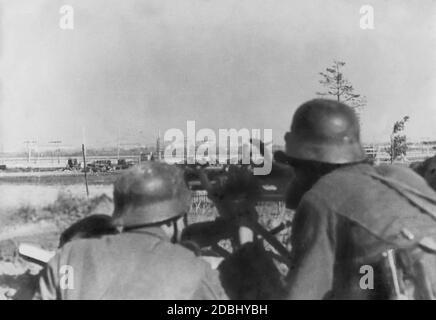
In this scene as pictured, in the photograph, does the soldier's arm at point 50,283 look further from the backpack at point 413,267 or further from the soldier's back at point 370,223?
the backpack at point 413,267

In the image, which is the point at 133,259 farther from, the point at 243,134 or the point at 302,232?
the point at 243,134

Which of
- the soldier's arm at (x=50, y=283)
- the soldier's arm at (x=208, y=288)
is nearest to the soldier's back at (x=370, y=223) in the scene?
the soldier's arm at (x=208, y=288)

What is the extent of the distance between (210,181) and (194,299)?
49.0 inches

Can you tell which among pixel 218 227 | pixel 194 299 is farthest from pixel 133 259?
pixel 218 227

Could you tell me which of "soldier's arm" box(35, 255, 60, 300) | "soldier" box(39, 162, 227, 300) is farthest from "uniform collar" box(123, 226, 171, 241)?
"soldier's arm" box(35, 255, 60, 300)

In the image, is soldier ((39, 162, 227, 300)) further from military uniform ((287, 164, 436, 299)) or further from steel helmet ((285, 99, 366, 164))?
steel helmet ((285, 99, 366, 164))

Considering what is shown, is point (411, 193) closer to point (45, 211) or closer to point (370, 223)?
point (370, 223)

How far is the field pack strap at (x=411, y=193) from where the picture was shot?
10.4 ft

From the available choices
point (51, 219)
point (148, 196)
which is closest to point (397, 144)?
point (51, 219)

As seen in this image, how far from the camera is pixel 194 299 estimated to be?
10.3 feet

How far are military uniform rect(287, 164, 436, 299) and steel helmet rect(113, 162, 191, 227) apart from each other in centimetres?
78

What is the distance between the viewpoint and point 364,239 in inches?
122

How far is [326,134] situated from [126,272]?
145 centimetres
